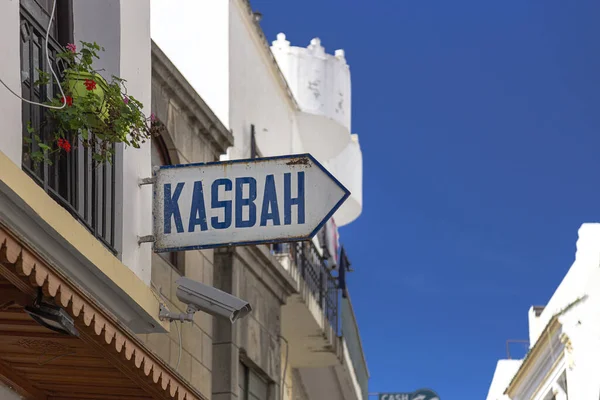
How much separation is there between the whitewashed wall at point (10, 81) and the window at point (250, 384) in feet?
25.8

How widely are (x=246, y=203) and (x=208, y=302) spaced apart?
839 millimetres

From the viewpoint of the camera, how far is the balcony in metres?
19.6

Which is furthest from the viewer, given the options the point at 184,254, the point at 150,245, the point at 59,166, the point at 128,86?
the point at 184,254

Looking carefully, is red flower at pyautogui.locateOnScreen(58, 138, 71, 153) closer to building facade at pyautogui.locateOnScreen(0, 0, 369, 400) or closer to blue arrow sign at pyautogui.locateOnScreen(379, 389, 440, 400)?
building facade at pyautogui.locateOnScreen(0, 0, 369, 400)

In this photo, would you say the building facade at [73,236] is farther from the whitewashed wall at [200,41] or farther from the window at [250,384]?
the whitewashed wall at [200,41]

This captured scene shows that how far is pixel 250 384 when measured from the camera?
1698 centimetres

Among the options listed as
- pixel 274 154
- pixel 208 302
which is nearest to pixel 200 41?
pixel 274 154

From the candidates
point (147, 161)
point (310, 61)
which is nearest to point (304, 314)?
point (310, 61)

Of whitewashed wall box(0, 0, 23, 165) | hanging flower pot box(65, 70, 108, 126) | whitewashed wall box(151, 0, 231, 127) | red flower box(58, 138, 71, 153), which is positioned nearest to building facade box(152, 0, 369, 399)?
whitewashed wall box(151, 0, 231, 127)

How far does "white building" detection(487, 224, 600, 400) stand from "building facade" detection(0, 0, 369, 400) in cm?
553

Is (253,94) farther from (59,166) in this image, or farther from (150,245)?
(59,166)

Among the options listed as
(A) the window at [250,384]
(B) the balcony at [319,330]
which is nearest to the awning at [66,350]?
(A) the window at [250,384]

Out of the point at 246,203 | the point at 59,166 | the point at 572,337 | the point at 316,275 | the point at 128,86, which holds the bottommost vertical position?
the point at 246,203

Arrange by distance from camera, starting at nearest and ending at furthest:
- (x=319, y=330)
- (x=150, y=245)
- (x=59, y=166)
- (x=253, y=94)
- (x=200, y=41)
A: 1. (x=59, y=166)
2. (x=150, y=245)
3. (x=200, y=41)
4. (x=253, y=94)
5. (x=319, y=330)
